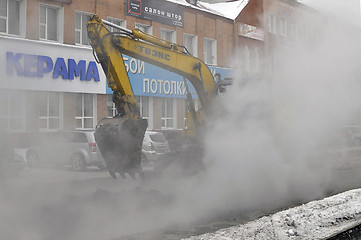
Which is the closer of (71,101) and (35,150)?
(35,150)

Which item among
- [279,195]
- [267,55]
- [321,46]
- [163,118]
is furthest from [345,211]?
[163,118]

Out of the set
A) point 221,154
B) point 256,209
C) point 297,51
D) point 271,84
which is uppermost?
point 297,51

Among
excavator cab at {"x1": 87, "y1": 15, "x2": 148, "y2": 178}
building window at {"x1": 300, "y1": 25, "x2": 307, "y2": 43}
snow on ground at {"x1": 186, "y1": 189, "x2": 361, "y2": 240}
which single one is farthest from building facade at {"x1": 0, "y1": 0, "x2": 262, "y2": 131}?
snow on ground at {"x1": 186, "y1": 189, "x2": 361, "y2": 240}

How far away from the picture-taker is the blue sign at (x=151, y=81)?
18547 millimetres

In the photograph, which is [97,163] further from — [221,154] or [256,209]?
[256,209]

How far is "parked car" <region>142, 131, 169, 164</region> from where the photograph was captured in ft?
50.6

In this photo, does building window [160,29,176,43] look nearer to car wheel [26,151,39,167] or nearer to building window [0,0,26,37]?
building window [0,0,26,37]

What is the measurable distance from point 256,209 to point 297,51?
5.60 metres

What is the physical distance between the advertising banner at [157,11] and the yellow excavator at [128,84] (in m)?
9.88

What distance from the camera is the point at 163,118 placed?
2086 centimetres

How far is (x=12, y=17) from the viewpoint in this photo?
1543cm

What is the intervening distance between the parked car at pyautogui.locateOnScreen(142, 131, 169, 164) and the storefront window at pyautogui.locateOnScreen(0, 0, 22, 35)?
18.8 ft

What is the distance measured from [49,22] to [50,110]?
349 centimetres

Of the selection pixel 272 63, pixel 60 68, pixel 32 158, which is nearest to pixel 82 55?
pixel 60 68
